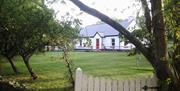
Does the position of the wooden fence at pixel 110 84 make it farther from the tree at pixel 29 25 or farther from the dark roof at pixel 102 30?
the dark roof at pixel 102 30

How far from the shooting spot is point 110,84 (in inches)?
369

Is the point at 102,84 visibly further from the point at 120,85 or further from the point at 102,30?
the point at 102,30

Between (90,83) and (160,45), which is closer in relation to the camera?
(90,83)

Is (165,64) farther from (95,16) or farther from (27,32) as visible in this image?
(27,32)

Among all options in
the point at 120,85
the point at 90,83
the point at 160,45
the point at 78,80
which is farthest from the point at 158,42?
the point at 78,80

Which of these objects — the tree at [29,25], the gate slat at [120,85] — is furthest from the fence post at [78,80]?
the tree at [29,25]

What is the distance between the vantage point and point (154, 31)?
9.48 meters

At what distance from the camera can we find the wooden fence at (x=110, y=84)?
8.98 metres

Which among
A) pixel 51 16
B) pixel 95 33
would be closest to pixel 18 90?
Answer: pixel 51 16

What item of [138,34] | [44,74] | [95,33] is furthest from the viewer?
[95,33]

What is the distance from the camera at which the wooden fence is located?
29.5ft

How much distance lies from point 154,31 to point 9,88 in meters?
5.30

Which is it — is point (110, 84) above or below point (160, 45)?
below

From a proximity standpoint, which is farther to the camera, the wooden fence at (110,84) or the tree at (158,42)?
the tree at (158,42)
